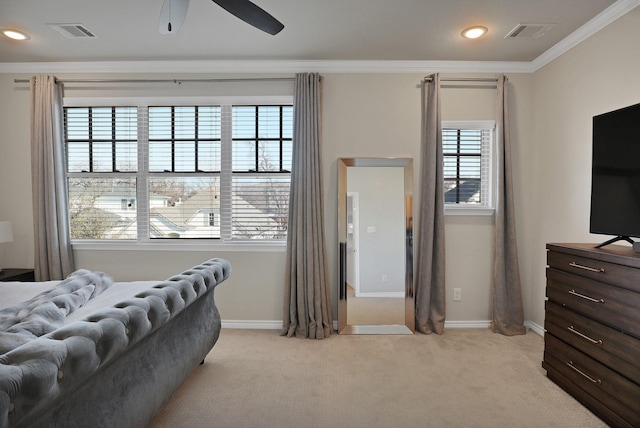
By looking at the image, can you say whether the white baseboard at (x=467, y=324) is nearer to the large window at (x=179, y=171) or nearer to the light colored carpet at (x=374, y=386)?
the light colored carpet at (x=374, y=386)

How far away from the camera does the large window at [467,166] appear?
12.1 feet

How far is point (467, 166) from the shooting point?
3.72 m

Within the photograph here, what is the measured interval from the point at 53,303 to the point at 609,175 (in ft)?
10.8

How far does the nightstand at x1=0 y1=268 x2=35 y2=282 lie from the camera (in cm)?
324

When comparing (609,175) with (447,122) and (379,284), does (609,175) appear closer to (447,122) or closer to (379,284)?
(447,122)

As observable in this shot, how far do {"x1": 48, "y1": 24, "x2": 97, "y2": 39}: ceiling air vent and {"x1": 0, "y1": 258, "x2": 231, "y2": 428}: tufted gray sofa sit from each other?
222 cm

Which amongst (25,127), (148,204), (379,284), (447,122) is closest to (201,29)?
(148,204)

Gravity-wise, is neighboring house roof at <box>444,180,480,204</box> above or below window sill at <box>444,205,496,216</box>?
above

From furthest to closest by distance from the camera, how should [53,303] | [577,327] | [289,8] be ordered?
[289,8] → [577,327] → [53,303]

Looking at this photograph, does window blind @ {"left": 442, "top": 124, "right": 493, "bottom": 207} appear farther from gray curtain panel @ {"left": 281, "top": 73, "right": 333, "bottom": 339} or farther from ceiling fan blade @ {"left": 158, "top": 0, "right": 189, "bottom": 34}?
ceiling fan blade @ {"left": 158, "top": 0, "right": 189, "bottom": 34}

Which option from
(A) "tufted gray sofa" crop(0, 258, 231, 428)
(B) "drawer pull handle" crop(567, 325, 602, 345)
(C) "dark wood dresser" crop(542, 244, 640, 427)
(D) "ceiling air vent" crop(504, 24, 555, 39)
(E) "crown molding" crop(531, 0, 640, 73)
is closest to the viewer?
(A) "tufted gray sofa" crop(0, 258, 231, 428)

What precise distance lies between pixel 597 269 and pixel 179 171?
356 centimetres

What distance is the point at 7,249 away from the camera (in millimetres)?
3686

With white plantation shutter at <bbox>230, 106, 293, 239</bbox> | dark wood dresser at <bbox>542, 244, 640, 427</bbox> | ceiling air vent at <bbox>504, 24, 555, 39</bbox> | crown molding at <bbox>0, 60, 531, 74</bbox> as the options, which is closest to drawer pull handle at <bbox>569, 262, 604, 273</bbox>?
dark wood dresser at <bbox>542, 244, 640, 427</bbox>
